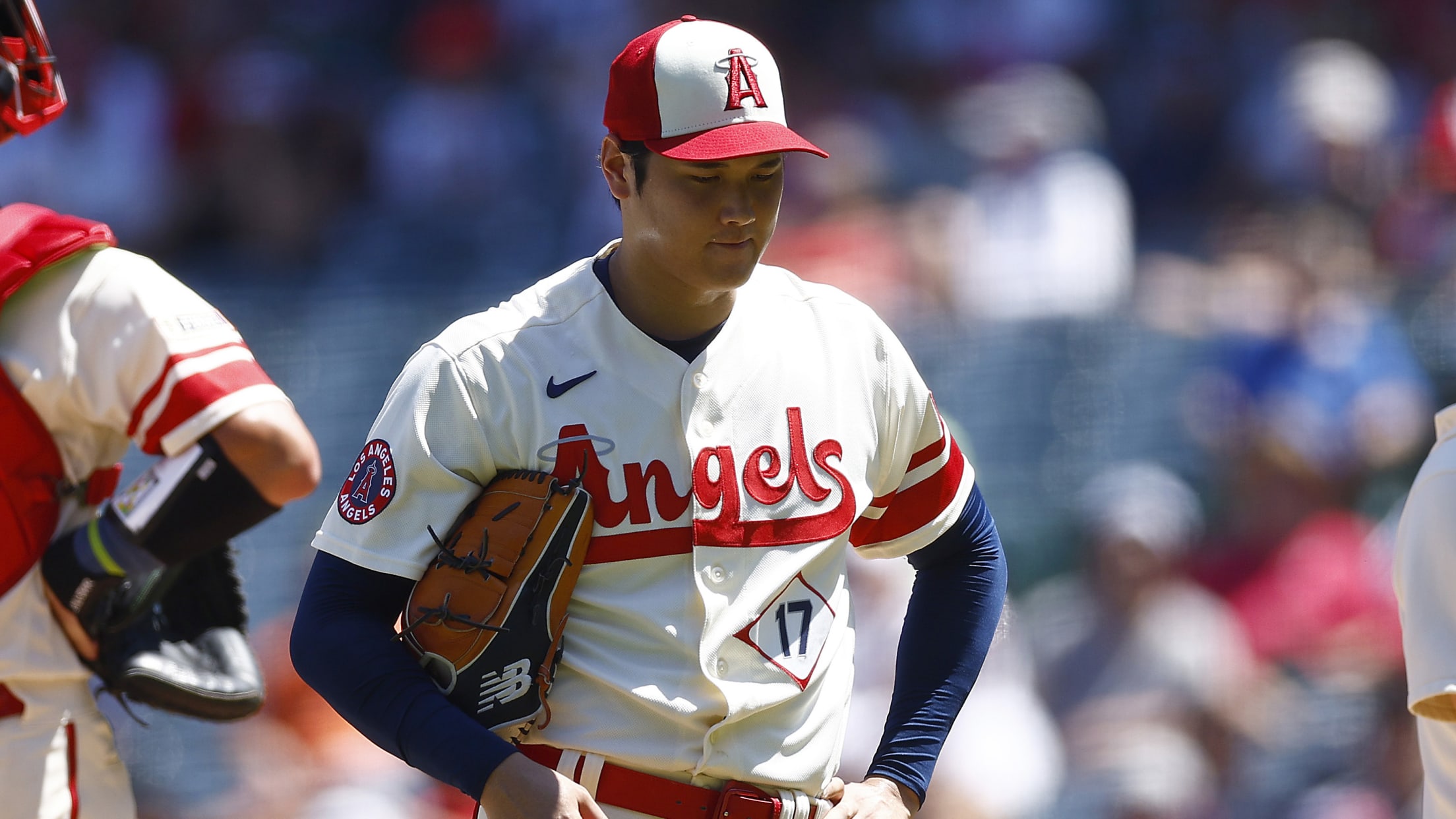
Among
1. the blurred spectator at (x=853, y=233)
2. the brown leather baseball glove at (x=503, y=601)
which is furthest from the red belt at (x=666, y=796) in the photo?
the blurred spectator at (x=853, y=233)

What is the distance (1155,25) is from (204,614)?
269 inches

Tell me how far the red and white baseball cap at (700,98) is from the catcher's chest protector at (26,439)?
3.13 feet

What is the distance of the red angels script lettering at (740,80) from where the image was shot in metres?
2.32

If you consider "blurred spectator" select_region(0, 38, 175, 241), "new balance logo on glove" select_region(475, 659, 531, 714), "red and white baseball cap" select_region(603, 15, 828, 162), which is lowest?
"blurred spectator" select_region(0, 38, 175, 241)

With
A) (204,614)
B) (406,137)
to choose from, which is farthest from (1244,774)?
(406,137)

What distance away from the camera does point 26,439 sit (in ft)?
8.84

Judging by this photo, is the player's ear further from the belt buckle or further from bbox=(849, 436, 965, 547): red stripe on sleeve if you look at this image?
the belt buckle

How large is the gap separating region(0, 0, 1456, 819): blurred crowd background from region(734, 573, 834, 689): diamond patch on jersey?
2.14 feet

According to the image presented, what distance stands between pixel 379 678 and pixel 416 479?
27cm

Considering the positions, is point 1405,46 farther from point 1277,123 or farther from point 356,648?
point 356,648

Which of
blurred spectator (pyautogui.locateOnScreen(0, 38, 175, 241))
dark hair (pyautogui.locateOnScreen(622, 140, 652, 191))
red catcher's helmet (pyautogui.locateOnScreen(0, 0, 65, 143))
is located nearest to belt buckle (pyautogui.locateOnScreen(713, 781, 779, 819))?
dark hair (pyautogui.locateOnScreen(622, 140, 652, 191))

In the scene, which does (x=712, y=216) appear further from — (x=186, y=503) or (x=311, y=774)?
(x=311, y=774)

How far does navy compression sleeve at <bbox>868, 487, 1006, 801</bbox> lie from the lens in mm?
2547

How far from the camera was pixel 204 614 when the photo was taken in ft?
9.82
